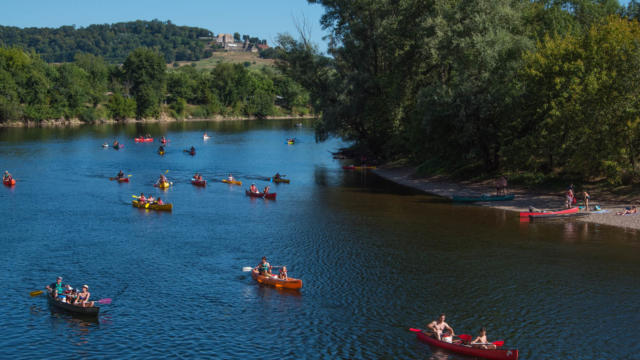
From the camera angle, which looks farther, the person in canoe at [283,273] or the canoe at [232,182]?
the canoe at [232,182]

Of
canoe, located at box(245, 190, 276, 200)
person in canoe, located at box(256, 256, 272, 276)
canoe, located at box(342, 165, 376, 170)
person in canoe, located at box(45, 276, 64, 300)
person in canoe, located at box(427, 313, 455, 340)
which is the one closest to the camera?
person in canoe, located at box(427, 313, 455, 340)

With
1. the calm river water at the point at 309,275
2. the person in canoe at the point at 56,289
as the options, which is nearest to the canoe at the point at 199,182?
the calm river water at the point at 309,275

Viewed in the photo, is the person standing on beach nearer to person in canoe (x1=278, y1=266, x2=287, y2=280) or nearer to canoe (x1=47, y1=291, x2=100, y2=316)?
person in canoe (x1=278, y1=266, x2=287, y2=280)

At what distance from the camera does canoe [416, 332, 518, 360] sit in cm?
2658

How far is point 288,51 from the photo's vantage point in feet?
283

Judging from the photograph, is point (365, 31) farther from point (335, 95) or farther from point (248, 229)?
point (248, 229)

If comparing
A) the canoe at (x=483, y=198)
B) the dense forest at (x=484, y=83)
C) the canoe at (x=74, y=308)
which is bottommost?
the canoe at (x=74, y=308)

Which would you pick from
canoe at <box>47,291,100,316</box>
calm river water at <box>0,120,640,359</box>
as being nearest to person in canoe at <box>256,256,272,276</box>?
calm river water at <box>0,120,640,359</box>

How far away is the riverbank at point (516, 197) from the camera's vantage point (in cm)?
5044

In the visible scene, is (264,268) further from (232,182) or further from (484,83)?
(232,182)

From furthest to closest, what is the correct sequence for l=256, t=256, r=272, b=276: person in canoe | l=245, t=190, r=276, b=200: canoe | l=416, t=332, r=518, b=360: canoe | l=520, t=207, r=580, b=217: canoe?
1. l=245, t=190, r=276, b=200: canoe
2. l=520, t=207, r=580, b=217: canoe
3. l=256, t=256, r=272, b=276: person in canoe
4. l=416, t=332, r=518, b=360: canoe

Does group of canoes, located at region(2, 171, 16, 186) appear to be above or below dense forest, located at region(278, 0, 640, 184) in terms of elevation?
below

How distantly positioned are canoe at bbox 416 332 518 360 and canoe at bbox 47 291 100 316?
17074 mm

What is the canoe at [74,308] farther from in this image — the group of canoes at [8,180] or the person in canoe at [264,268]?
the group of canoes at [8,180]
